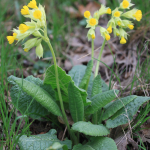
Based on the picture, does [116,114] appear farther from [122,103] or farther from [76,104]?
[76,104]

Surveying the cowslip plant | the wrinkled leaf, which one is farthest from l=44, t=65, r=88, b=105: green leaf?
the wrinkled leaf

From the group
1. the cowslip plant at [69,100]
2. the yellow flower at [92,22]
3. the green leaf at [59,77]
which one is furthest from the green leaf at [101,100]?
the yellow flower at [92,22]

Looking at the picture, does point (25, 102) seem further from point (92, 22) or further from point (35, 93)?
point (92, 22)

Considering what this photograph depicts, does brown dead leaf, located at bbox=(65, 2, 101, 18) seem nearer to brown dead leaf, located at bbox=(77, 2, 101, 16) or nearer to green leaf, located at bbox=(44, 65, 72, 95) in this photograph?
brown dead leaf, located at bbox=(77, 2, 101, 16)

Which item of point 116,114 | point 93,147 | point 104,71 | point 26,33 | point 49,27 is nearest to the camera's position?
point 26,33

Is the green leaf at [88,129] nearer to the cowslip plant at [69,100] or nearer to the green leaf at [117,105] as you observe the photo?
the cowslip plant at [69,100]

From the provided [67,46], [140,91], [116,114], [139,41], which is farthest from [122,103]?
[67,46]
